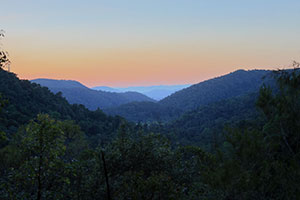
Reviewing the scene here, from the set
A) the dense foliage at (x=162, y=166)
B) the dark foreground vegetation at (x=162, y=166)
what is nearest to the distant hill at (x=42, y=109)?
the dark foreground vegetation at (x=162, y=166)

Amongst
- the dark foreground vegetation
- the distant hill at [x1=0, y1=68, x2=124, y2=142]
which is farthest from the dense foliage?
the distant hill at [x1=0, y1=68, x2=124, y2=142]

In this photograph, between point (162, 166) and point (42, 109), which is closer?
point (162, 166)

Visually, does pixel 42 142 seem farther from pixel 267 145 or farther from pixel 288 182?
pixel 267 145

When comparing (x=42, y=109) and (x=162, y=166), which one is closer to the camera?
(x=162, y=166)

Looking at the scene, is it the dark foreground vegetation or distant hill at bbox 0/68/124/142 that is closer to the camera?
the dark foreground vegetation

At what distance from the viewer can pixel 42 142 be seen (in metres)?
10.8

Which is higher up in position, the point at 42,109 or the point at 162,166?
the point at 42,109

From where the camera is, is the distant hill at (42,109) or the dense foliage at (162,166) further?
the distant hill at (42,109)

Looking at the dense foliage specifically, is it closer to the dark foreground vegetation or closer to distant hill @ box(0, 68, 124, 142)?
the dark foreground vegetation

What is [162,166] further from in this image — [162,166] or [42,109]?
[42,109]

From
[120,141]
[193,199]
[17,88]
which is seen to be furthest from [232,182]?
[17,88]

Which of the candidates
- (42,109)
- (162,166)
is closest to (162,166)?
(162,166)

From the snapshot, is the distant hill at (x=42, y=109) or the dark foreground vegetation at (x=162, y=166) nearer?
the dark foreground vegetation at (x=162, y=166)

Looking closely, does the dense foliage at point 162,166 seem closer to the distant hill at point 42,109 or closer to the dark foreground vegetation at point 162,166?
the dark foreground vegetation at point 162,166
